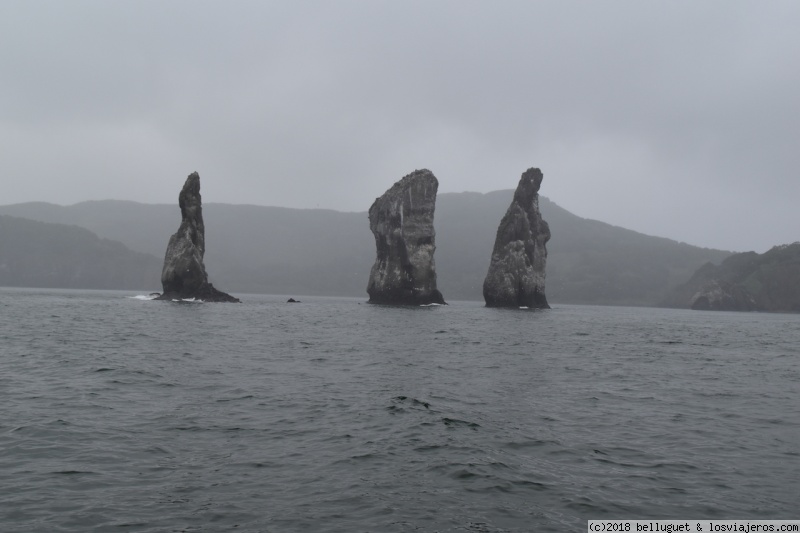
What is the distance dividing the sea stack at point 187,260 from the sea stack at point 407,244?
2966 cm

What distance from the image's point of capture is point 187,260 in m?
91.3

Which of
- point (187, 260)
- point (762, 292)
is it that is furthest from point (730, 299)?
point (187, 260)

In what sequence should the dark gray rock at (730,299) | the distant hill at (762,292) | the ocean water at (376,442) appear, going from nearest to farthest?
the ocean water at (376,442) → the distant hill at (762,292) → the dark gray rock at (730,299)

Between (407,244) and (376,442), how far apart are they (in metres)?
92.4

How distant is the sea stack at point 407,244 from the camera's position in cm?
10688

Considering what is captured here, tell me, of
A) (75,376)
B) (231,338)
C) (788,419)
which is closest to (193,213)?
(231,338)

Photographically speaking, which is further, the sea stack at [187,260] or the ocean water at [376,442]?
the sea stack at [187,260]

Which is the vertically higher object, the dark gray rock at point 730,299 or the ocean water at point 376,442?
the dark gray rock at point 730,299

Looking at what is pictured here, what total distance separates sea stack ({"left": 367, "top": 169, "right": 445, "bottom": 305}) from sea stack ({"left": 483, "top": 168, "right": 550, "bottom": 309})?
38.4ft

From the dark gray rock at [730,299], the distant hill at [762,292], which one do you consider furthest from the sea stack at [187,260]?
the distant hill at [762,292]

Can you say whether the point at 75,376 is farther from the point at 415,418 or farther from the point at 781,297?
the point at 781,297

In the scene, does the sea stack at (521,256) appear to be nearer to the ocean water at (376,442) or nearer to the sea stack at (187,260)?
the sea stack at (187,260)

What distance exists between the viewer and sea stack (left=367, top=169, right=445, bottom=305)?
106875 millimetres

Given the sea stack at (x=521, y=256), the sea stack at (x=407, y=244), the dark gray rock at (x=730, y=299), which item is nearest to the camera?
the sea stack at (x=407, y=244)
